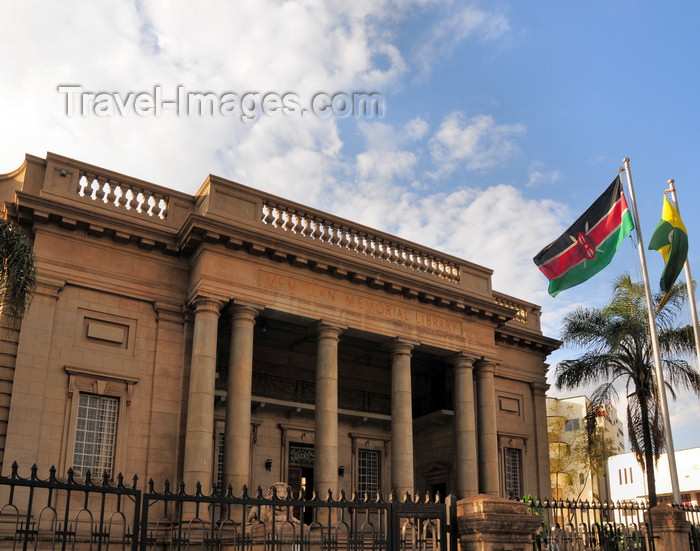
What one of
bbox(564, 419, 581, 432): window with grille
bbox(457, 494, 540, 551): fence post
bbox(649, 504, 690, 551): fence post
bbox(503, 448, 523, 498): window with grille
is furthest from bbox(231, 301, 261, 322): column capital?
bbox(564, 419, 581, 432): window with grille

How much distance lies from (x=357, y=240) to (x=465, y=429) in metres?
7.14

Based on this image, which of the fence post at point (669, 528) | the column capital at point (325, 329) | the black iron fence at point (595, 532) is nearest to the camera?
the black iron fence at point (595, 532)

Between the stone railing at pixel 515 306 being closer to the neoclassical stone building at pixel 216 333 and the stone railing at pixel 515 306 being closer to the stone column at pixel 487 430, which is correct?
the neoclassical stone building at pixel 216 333

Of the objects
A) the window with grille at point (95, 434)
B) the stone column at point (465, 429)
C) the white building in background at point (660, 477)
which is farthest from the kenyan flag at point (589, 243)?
the white building in background at point (660, 477)

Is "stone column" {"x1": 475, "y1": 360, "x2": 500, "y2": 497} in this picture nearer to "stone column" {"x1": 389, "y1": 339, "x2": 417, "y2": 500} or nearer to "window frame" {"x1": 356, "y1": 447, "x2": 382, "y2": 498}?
"stone column" {"x1": 389, "y1": 339, "x2": 417, "y2": 500}

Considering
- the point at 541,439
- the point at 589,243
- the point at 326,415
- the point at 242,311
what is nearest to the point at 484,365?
the point at 541,439

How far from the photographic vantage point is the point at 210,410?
1848 centimetres

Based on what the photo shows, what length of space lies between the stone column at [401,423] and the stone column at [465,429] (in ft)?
7.21

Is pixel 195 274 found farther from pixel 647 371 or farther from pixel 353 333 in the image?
pixel 647 371

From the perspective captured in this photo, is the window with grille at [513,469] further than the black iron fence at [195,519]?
Yes

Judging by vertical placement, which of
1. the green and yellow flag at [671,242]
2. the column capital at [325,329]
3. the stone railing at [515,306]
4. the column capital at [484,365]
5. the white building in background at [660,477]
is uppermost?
the stone railing at [515,306]

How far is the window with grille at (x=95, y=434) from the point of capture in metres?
18.0

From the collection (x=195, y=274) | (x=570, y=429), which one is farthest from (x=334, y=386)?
(x=570, y=429)

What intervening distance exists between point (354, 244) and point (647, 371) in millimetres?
11473
